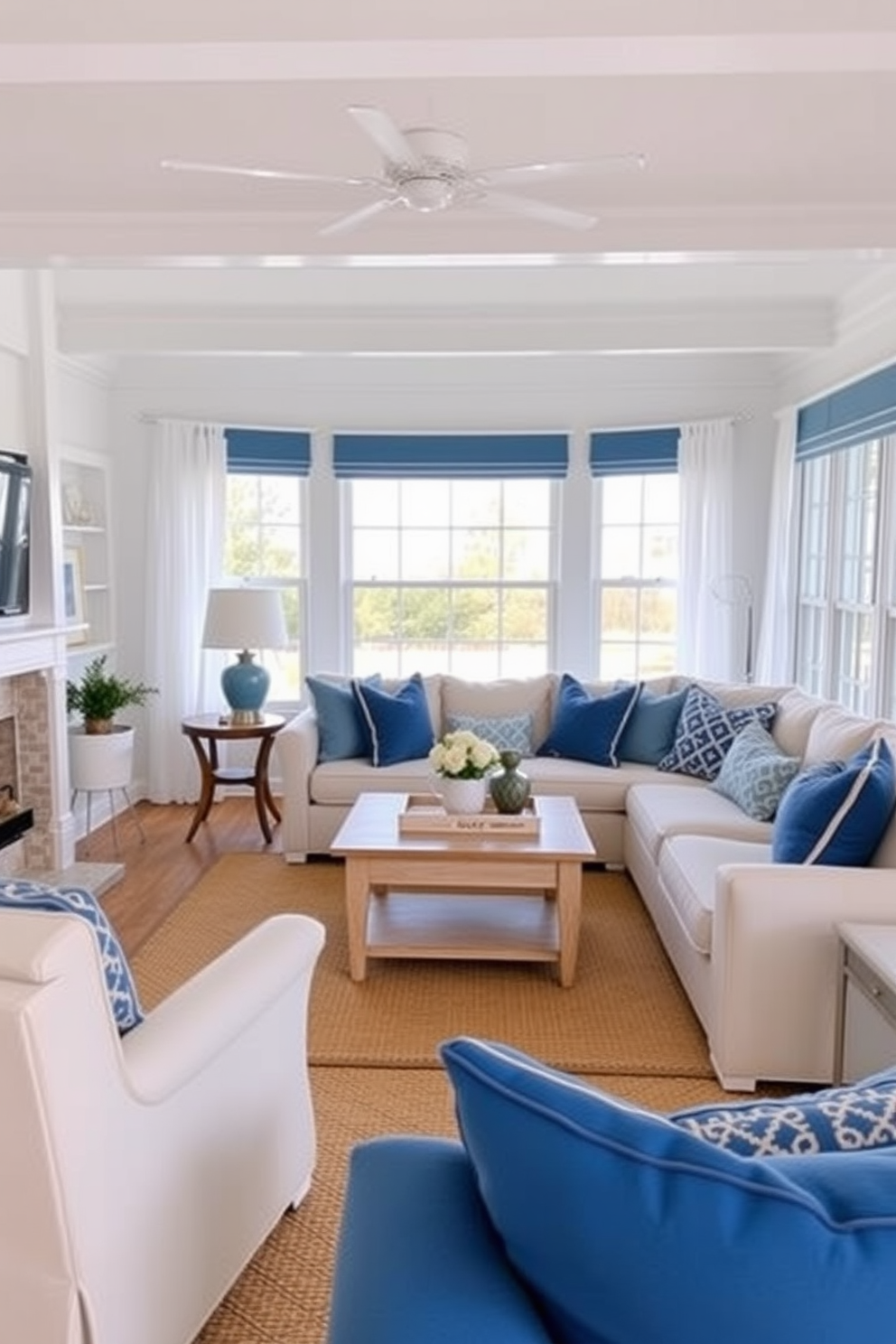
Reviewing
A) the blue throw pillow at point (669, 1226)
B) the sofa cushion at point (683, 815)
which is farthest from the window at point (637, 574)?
the blue throw pillow at point (669, 1226)

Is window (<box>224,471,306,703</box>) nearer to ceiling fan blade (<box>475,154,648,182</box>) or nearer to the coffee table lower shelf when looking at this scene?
the coffee table lower shelf

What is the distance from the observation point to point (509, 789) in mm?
3725

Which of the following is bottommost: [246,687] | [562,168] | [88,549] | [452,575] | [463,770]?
[463,770]

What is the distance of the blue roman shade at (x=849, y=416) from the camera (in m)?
4.11

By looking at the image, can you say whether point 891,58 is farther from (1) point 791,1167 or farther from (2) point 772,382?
(2) point 772,382

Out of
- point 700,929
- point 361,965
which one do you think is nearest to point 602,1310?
point 700,929

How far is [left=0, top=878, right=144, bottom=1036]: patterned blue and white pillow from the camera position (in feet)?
5.07

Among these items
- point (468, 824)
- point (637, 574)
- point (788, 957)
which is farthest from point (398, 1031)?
point (637, 574)

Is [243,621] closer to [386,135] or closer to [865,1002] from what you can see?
[386,135]

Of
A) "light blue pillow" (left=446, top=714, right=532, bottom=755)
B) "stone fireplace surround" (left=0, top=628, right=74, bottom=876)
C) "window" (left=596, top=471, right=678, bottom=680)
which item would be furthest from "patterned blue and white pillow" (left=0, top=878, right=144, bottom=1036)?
"window" (left=596, top=471, right=678, bottom=680)

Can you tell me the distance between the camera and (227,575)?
20.0ft

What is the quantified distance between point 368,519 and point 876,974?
4.50m

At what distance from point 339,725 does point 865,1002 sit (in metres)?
3.04

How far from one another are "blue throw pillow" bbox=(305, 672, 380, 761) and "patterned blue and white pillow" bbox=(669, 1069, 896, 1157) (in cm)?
387
